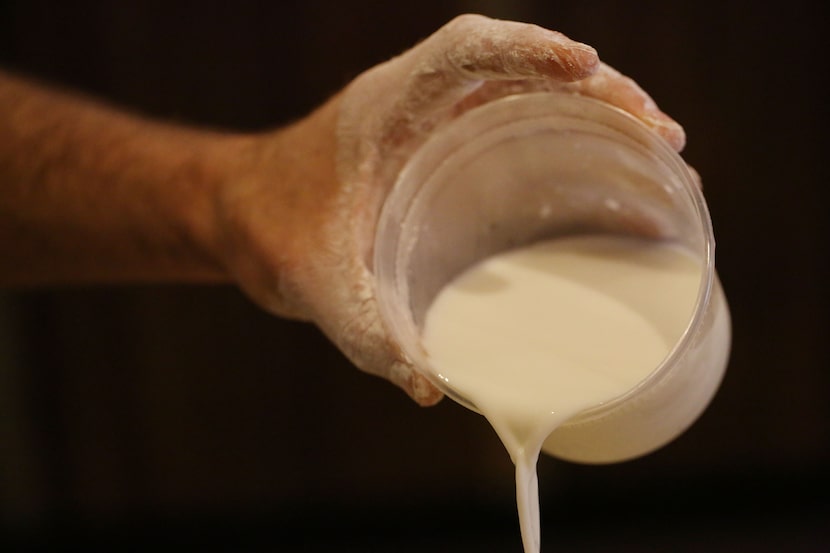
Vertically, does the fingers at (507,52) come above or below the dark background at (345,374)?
above

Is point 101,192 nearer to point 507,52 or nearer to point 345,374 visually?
point 507,52

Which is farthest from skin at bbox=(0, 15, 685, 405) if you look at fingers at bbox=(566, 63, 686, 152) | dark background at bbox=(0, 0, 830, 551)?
dark background at bbox=(0, 0, 830, 551)

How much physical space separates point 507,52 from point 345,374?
1253mm

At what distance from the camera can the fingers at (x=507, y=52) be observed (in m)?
0.64

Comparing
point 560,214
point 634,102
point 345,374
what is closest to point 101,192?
point 560,214

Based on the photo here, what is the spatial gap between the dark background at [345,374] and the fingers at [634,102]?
100 centimetres

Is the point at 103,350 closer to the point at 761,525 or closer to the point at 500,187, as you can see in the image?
the point at 500,187

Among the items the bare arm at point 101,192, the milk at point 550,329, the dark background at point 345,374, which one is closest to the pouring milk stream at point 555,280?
the milk at point 550,329

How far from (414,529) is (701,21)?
114 centimetres

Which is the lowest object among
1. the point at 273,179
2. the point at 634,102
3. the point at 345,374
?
the point at 345,374

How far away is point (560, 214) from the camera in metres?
0.85

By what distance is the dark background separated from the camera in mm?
1684

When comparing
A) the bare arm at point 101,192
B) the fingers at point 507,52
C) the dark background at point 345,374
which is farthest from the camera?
the dark background at point 345,374

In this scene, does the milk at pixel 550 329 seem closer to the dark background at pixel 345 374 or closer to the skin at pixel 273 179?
the skin at pixel 273 179
